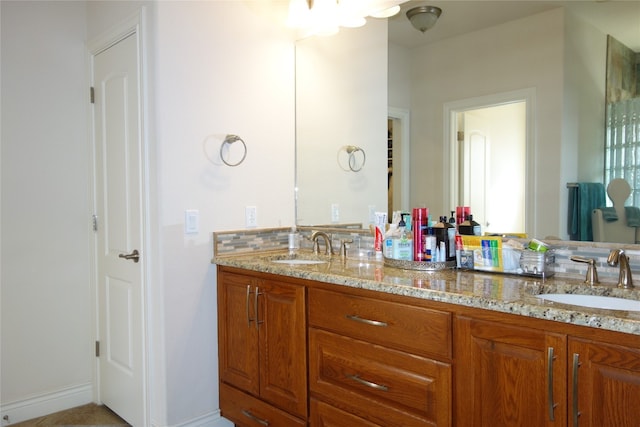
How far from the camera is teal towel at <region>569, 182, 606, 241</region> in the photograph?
1629mm

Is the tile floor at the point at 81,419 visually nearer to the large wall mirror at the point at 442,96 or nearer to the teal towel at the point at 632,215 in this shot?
the large wall mirror at the point at 442,96

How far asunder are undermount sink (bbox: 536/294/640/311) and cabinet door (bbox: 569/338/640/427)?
27 cm

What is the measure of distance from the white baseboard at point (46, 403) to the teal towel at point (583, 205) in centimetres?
268

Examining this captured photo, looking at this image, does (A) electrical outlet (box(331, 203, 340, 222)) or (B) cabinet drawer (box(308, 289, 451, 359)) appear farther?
(A) electrical outlet (box(331, 203, 340, 222))

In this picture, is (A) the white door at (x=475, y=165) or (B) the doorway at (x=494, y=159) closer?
(B) the doorway at (x=494, y=159)

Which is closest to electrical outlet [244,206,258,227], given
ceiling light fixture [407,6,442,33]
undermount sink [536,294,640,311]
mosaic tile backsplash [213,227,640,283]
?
mosaic tile backsplash [213,227,640,283]

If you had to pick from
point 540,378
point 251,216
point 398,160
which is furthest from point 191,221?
point 540,378

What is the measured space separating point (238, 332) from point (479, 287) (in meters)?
1.20

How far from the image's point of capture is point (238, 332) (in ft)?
7.14

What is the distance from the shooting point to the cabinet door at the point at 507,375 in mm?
1184

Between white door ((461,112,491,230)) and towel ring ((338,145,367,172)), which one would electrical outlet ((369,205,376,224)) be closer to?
towel ring ((338,145,367,172))

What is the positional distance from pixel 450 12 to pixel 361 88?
23.8 inches

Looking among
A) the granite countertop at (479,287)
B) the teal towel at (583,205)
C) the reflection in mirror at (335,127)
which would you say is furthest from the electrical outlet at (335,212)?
the teal towel at (583,205)

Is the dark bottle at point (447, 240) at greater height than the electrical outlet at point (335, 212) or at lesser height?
lesser
